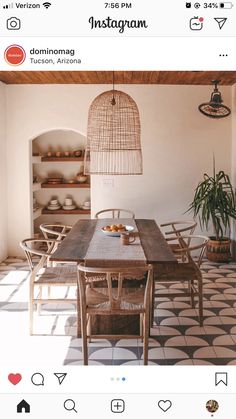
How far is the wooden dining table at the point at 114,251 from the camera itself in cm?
301

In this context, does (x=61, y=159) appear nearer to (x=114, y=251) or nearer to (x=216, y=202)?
(x=216, y=202)

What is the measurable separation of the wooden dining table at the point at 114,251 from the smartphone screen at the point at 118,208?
0.02 meters

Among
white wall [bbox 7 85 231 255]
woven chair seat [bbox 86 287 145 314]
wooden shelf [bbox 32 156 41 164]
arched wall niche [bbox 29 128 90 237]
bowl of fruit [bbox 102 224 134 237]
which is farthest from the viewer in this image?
arched wall niche [bbox 29 128 90 237]

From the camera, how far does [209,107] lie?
19.3 feet

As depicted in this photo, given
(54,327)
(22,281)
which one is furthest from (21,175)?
(54,327)

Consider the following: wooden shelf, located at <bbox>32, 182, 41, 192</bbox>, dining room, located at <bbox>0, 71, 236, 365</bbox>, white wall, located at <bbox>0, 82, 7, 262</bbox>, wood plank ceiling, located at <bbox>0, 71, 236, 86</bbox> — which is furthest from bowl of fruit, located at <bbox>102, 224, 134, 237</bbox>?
wooden shelf, located at <bbox>32, 182, 41, 192</bbox>
